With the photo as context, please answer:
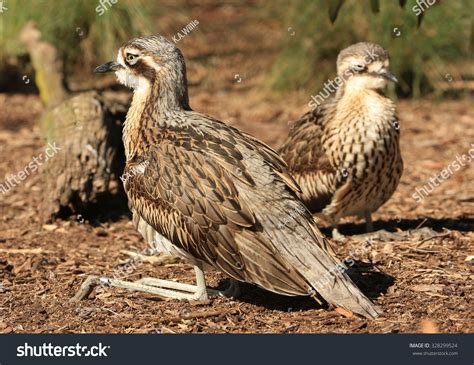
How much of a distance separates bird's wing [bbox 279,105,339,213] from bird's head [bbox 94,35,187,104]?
4.83 ft

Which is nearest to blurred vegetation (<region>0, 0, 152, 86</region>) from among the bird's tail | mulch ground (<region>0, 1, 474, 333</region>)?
mulch ground (<region>0, 1, 474, 333</region>)

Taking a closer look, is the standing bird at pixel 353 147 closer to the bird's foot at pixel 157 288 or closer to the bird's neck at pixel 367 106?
the bird's neck at pixel 367 106

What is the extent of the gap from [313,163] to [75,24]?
6203mm

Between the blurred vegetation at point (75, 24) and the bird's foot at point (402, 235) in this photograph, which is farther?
the blurred vegetation at point (75, 24)

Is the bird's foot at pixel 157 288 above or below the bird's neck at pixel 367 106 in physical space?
below

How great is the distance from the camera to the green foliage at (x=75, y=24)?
1266 cm

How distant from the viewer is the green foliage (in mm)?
12664

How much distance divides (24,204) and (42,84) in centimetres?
247

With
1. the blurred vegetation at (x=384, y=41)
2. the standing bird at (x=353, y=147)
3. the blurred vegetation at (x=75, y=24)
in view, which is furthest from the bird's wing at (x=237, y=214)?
the blurred vegetation at (x=75, y=24)

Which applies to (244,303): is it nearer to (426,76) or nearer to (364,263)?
(364,263)

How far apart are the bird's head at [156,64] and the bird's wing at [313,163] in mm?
1472

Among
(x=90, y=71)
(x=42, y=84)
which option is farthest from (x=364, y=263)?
(x=90, y=71)

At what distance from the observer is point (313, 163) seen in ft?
25.4

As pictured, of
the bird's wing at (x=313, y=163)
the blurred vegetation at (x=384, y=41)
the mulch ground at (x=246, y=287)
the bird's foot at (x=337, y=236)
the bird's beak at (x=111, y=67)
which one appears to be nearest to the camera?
the mulch ground at (x=246, y=287)
